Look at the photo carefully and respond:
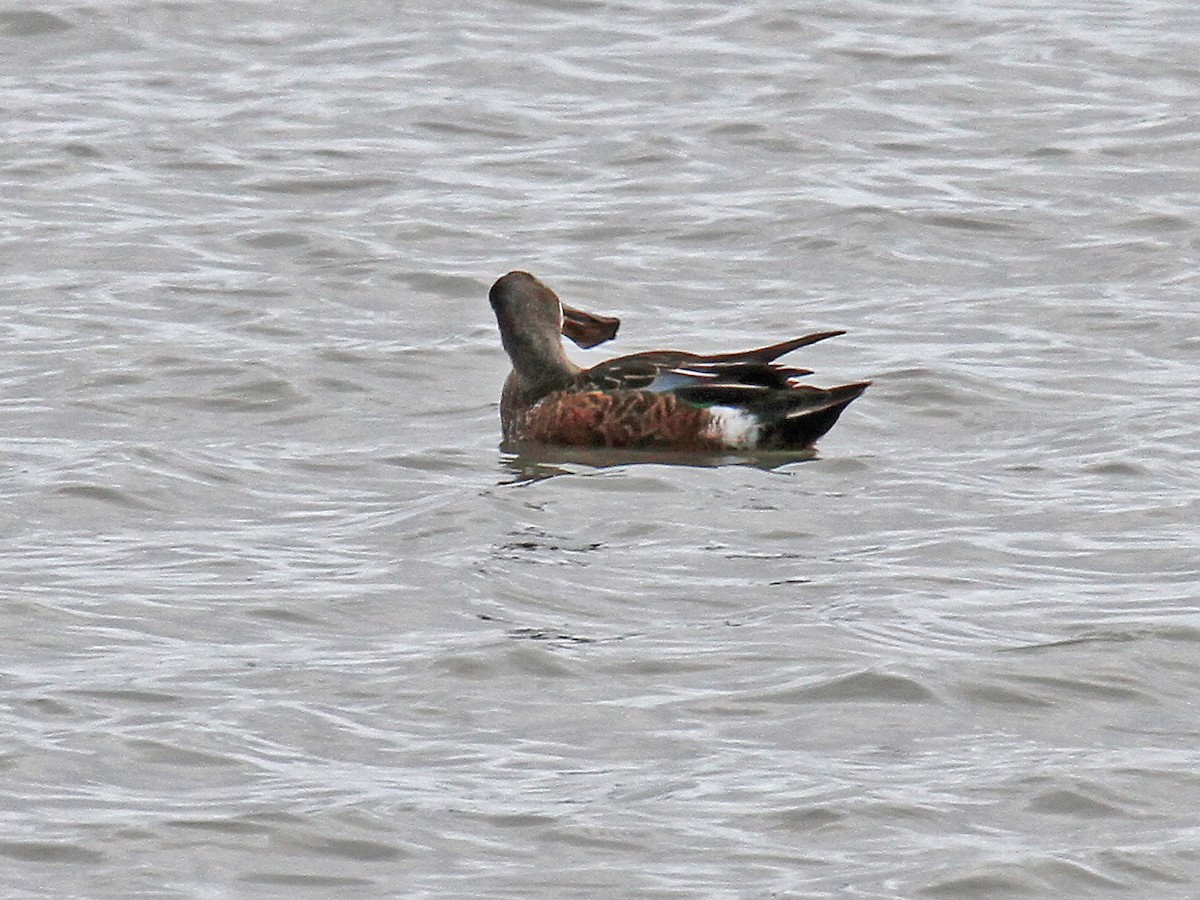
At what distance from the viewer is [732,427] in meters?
10.7

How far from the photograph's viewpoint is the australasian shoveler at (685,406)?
10.7 m

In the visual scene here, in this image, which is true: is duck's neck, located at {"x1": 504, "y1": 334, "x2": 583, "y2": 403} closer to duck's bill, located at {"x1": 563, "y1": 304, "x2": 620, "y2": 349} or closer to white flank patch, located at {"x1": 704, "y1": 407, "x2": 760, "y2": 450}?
duck's bill, located at {"x1": 563, "y1": 304, "x2": 620, "y2": 349}

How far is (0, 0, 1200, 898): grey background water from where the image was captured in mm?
6410

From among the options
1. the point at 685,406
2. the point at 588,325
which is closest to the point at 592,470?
the point at 685,406

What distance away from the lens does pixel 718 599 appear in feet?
27.4

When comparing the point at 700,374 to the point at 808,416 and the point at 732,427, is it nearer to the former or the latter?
the point at 732,427

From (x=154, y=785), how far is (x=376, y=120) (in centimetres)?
1094

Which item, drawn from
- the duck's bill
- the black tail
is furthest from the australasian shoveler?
the duck's bill

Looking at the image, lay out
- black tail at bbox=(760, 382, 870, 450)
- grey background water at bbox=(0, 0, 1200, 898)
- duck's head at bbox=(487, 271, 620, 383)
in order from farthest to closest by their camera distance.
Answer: duck's head at bbox=(487, 271, 620, 383) → black tail at bbox=(760, 382, 870, 450) → grey background water at bbox=(0, 0, 1200, 898)

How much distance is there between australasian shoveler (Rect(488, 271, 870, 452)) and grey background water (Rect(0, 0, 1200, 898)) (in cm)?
22

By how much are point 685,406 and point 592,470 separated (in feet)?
1.65

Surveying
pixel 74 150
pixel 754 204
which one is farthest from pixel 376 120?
pixel 754 204

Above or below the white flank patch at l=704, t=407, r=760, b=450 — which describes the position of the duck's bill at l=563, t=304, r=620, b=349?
above

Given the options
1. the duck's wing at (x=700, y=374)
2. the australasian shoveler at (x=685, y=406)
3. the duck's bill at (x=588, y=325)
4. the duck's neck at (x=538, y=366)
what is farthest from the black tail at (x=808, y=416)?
the duck's bill at (x=588, y=325)
